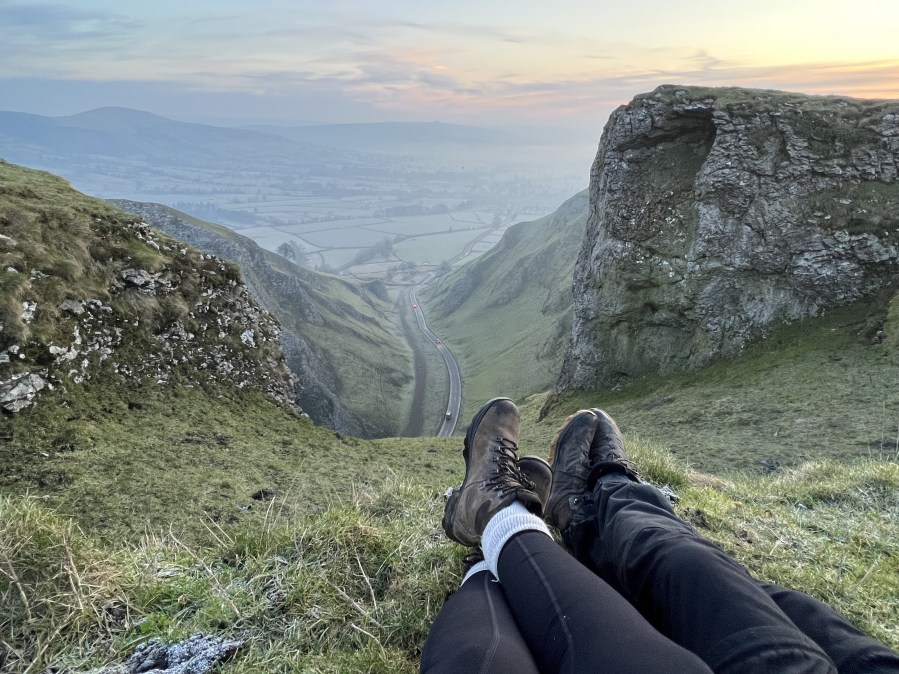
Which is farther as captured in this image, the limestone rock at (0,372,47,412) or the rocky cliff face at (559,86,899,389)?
the rocky cliff face at (559,86,899,389)

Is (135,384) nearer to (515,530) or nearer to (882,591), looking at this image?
(515,530)

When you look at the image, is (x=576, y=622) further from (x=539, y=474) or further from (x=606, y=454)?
(x=606, y=454)

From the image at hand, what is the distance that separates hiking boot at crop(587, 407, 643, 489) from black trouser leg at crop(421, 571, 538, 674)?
196cm

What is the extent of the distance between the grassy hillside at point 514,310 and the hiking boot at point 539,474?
47.3 metres

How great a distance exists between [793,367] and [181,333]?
2125cm

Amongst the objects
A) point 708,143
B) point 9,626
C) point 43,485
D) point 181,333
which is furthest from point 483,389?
point 9,626

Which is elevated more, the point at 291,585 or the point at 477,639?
the point at 477,639

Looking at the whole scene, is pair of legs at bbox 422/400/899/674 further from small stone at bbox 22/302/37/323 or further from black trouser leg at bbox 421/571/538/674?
small stone at bbox 22/302/37/323

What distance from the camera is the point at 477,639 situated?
2.59 m

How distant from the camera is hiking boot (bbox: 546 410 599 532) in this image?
4.66 metres

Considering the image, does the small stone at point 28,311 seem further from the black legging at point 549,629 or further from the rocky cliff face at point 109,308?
the black legging at point 549,629

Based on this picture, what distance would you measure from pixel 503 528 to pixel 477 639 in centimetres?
124

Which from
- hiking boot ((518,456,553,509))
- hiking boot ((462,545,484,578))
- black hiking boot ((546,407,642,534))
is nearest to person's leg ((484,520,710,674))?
hiking boot ((462,545,484,578))

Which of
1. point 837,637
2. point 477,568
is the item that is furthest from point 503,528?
point 837,637
